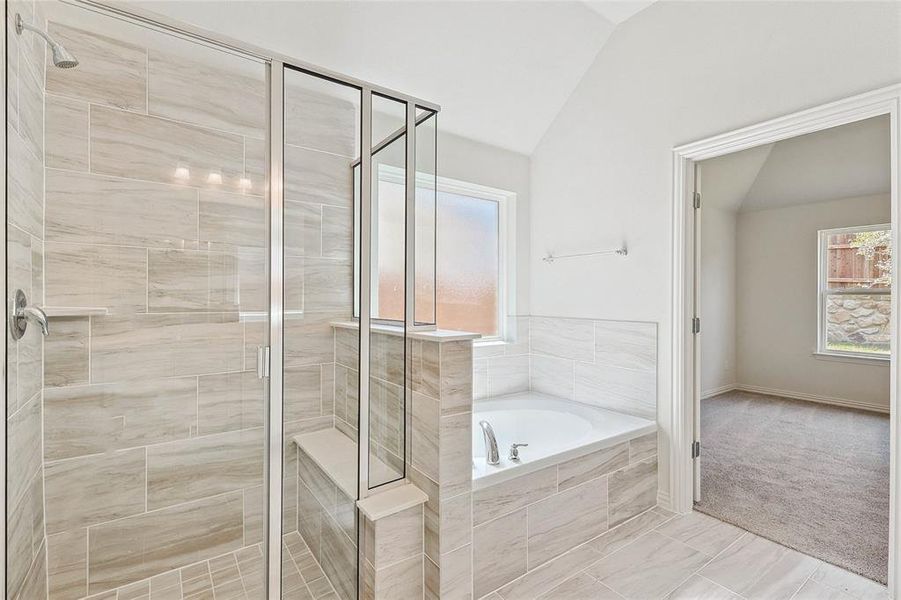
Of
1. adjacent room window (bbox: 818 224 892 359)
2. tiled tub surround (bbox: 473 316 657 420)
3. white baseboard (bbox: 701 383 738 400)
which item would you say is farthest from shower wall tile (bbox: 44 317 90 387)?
adjacent room window (bbox: 818 224 892 359)

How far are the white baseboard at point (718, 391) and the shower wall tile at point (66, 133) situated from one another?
573 centimetres

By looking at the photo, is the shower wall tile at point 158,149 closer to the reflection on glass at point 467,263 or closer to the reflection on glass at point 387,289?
the reflection on glass at point 387,289

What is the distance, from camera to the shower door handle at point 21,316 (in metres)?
1.20

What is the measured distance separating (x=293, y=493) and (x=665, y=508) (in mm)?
2034

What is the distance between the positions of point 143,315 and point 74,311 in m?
0.20

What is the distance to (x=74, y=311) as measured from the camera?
4.91 ft

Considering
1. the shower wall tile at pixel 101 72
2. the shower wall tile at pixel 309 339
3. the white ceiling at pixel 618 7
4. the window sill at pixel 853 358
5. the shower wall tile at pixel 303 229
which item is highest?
the white ceiling at pixel 618 7

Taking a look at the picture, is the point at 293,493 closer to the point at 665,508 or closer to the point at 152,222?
the point at 152,222

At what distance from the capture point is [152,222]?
1597mm

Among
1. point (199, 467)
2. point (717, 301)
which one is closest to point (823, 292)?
point (717, 301)

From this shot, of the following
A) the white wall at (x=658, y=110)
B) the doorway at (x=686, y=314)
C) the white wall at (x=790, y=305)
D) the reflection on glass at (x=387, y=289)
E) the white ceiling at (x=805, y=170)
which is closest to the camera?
the reflection on glass at (x=387, y=289)

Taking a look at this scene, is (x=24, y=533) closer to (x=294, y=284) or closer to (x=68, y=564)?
(x=68, y=564)

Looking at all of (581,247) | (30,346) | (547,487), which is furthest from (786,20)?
(30,346)

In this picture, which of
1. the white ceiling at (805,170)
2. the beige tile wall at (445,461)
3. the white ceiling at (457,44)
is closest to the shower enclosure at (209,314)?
the beige tile wall at (445,461)
